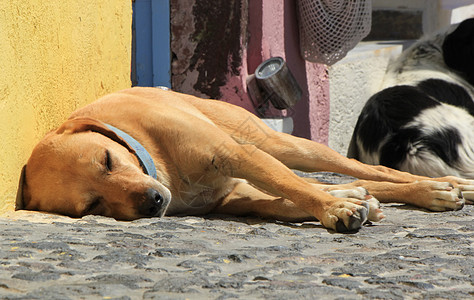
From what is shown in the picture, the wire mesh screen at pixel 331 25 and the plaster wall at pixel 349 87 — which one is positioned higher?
the wire mesh screen at pixel 331 25

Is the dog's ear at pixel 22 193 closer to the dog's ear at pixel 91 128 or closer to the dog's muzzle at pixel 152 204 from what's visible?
the dog's ear at pixel 91 128

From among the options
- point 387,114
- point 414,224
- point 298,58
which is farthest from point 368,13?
point 414,224

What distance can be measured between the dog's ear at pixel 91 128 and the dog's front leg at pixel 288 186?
455mm

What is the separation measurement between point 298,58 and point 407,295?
4.67 m

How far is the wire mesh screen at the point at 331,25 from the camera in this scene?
A: 243 inches

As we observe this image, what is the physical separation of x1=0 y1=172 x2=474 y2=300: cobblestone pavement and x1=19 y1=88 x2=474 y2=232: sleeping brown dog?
10 centimetres

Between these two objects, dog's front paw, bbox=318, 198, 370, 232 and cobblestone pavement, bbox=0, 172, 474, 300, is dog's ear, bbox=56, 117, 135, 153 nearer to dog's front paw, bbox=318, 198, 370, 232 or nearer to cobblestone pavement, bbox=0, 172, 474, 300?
cobblestone pavement, bbox=0, 172, 474, 300

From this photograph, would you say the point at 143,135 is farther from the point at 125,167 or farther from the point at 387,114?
the point at 387,114

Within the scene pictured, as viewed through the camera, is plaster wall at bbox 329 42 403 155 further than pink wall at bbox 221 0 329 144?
Yes

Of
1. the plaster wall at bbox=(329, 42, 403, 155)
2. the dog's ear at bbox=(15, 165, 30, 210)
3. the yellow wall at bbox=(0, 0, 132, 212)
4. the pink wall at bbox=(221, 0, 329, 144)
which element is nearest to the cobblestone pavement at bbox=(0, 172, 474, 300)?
the dog's ear at bbox=(15, 165, 30, 210)

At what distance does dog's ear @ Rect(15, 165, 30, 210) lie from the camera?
10.8 ft

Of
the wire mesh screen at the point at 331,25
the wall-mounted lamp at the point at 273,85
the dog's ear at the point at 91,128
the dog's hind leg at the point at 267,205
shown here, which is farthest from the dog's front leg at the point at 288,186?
the wire mesh screen at the point at 331,25

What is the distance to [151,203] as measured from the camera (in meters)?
3.04

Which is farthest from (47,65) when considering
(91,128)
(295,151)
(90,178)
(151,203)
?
(295,151)
